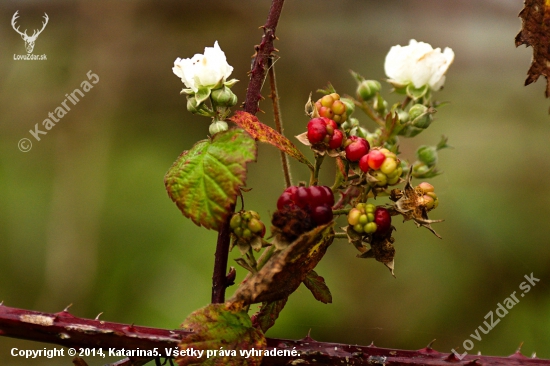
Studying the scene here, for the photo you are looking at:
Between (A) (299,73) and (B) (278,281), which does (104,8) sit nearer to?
(A) (299,73)

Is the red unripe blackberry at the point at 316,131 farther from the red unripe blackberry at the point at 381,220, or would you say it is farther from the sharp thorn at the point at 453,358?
the sharp thorn at the point at 453,358

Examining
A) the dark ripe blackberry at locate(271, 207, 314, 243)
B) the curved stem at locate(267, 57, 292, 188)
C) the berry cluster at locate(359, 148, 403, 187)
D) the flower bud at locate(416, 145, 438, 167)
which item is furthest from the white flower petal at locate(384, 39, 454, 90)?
the dark ripe blackberry at locate(271, 207, 314, 243)

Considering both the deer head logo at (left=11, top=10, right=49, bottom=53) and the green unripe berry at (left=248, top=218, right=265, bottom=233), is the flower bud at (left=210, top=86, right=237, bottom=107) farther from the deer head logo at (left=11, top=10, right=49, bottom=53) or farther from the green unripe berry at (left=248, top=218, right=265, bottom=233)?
the deer head logo at (left=11, top=10, right=49, bottom=53)

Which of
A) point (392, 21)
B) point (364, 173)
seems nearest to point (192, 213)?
point (364, 173)

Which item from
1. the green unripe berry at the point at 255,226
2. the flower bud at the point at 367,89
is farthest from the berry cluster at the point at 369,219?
the flower bud at the point at 367,89

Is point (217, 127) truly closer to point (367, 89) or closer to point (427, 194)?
point (427, 194)

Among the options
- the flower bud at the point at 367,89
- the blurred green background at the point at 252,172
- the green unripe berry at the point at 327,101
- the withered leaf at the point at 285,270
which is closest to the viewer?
the withered leaf at the point at 285,270
